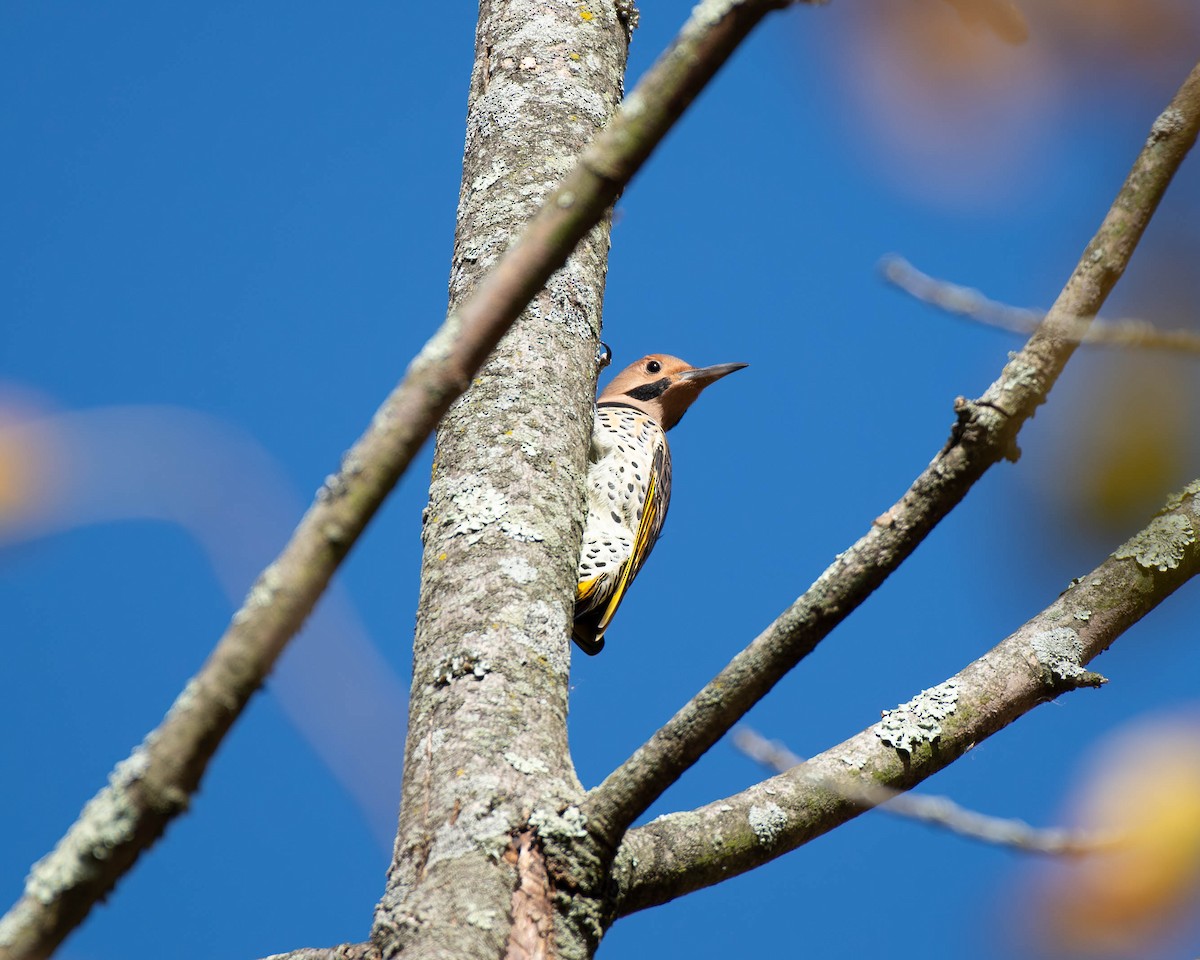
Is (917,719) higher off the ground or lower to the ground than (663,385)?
lower

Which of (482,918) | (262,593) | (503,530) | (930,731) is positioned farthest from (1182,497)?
(262,593)

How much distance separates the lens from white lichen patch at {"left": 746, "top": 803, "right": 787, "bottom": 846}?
1.75m

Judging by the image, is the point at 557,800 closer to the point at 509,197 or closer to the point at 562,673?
the point at 562,673

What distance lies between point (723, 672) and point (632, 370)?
394 cm

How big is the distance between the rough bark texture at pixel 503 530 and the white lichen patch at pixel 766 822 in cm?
27

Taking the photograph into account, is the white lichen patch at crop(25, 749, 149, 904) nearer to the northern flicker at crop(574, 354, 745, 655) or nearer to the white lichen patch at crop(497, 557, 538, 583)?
the white lichen patch at crop(497, 557, 538, 583)

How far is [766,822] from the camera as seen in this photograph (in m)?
1.76

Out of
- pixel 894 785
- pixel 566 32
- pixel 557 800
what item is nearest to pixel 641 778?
pixel 557 800

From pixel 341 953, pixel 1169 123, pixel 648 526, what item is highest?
pixel 648 526

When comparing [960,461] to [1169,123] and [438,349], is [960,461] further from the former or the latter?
[438,349]

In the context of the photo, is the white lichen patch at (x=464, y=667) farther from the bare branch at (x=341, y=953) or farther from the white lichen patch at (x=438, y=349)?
the white lichen patch at (x=438, y=349)

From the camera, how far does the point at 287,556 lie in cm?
95

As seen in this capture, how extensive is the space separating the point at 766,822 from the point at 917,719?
30 cm

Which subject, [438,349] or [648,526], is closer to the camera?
[438,349]
